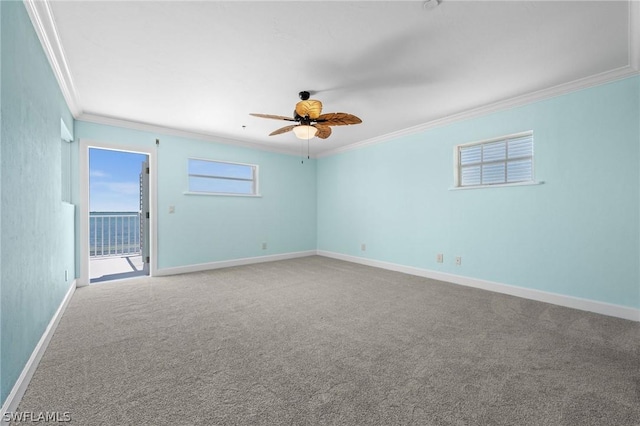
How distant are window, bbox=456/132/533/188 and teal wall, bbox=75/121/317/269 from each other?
338 cm

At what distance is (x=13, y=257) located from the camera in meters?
1.55

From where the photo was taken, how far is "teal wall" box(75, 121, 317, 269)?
451cm

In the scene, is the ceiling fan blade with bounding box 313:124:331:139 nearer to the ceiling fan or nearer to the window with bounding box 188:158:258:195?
the ceiling fan

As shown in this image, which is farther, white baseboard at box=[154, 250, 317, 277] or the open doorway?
the open doorway

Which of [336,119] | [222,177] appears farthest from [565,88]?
[222,177]

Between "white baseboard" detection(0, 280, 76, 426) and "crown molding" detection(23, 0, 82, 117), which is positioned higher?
"crown molding" detection(23, 0, 82, 117)

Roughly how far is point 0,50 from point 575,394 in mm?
3632

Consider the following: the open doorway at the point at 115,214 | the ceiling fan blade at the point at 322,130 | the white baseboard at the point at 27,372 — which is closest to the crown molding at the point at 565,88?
the ceiling fan blade at the point at 322,130

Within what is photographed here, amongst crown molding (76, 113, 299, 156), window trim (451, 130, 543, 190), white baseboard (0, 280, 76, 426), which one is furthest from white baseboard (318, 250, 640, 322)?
white baseboard (0, 280, 76, 426)

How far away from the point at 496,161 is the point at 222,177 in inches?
179

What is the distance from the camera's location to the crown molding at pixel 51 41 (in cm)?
181

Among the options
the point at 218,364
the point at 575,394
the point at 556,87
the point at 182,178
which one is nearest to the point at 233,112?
the point at 182,178

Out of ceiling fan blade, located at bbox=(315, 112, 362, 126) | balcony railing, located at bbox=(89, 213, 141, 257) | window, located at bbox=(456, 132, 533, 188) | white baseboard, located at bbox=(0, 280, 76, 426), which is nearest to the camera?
white baseboard, located at bbox=(0, 280, 76, 426)

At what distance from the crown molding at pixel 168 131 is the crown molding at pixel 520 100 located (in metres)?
2.29
